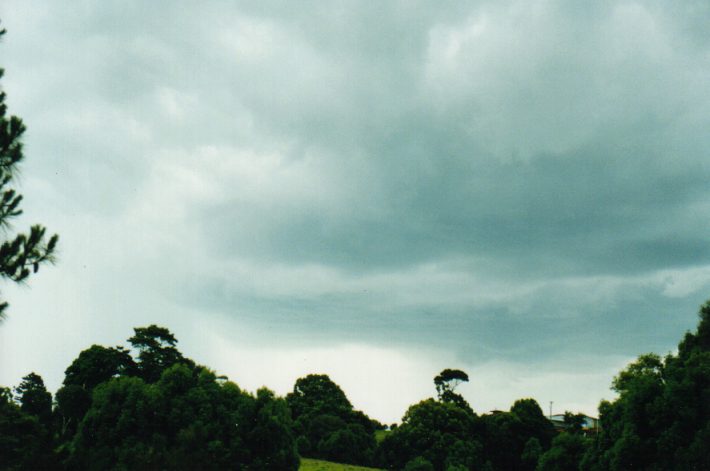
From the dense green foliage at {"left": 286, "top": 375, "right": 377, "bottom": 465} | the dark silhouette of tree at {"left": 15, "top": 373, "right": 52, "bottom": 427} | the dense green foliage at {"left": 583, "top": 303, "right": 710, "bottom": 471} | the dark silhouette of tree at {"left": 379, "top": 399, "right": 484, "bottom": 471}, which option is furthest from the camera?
the dense green foliage at {"left": 286, "top": 375, "right": 377, "bottom": 465}

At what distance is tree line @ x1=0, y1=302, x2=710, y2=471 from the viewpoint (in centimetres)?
2200

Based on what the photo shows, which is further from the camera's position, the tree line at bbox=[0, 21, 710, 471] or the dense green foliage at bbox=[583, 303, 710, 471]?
the dense green foliage at bbox=[583, 303, 710, 471]

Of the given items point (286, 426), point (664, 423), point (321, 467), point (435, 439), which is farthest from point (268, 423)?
point (435, 439)

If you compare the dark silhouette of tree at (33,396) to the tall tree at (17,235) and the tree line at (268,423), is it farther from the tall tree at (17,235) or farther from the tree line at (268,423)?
the tall tree at (17,235)

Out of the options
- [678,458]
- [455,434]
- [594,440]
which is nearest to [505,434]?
Answer: [455,434]

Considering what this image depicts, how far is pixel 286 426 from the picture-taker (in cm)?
4906

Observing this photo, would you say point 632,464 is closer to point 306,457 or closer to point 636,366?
point 636,366

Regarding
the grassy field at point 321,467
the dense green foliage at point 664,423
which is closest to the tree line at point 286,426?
the dense green foliage at point 664,423

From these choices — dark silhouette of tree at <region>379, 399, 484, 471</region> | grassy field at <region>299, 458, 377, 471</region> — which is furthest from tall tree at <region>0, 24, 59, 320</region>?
dark silhouette of tree at <region>379, 399, 484, 471</region>

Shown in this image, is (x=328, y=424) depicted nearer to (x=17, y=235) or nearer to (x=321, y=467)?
(x=321, y=467)

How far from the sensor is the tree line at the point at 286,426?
2200 centimetres

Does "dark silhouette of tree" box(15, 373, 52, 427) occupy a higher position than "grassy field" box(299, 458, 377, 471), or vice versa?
"dark silhouette of tree" box(15, 373, 52, 427)

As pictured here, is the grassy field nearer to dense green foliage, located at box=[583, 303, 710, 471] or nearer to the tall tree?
dense green foliage, located at box=[583, 303, 710, 471]

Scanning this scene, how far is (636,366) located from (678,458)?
42.8 meters
